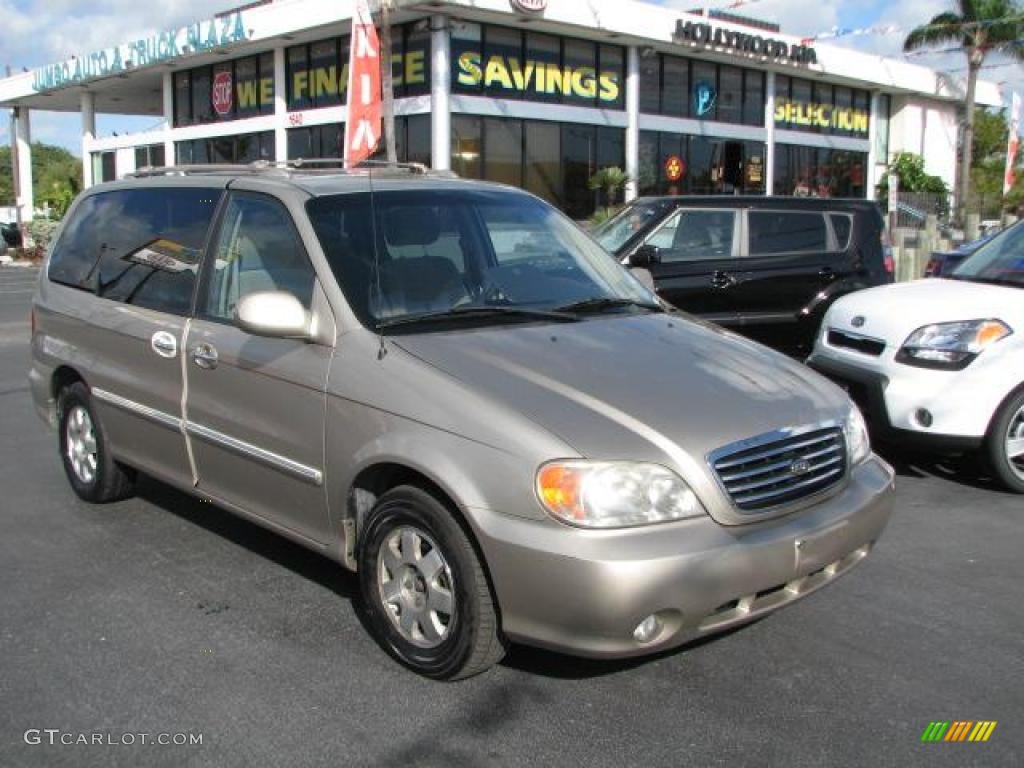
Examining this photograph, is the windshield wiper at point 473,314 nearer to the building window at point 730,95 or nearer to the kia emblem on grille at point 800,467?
the kia emblem on grille at point 800,467

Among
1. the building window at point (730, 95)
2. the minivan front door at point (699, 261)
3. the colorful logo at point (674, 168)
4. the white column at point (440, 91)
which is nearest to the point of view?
the minivan front door at point (699, 261)

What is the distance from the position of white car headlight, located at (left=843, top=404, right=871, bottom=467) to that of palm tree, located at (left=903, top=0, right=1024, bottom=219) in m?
38.4

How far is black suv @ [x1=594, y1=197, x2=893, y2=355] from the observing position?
8.60 metres

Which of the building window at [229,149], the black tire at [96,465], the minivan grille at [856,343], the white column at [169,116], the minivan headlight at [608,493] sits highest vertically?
the white column at [169,116]

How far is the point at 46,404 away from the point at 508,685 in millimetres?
3780

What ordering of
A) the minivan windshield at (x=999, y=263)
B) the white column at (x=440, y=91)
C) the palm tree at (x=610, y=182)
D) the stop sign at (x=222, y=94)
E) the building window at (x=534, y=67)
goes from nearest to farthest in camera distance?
the minivan windshield at (x=999, y=263) → the white column at (x=440, y=91) → the building window at (x=534, y=67) → the palm tree at (x=610, y=182) → the stop sign at (x=222, y=94)

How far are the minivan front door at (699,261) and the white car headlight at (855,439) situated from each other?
4444 mm

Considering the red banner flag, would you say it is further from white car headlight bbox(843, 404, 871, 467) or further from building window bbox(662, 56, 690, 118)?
building window bbox(662, 56, 690, 118)

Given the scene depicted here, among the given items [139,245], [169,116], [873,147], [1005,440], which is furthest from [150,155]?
[1005,440]

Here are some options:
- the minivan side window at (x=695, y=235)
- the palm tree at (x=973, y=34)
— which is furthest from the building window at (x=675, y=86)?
the minivan side window at (x=695, y=235)

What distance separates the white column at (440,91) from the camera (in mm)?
23109

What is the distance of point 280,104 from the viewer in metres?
27.7

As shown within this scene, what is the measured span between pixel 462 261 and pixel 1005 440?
3492 mm

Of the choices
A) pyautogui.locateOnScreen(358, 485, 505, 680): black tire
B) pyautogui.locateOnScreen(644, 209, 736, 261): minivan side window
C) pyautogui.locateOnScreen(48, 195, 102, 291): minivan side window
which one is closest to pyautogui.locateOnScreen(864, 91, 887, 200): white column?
pyautogui.locateOnScreen(644, 209, 736, 261): minivan side window
